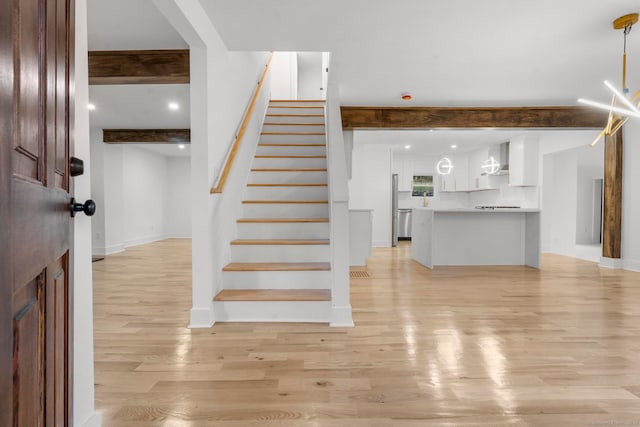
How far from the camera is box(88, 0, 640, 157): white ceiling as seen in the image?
2619 millimetres

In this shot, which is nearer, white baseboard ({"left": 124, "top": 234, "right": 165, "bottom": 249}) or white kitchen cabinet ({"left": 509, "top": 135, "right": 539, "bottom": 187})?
white kitchen cabinet ({"left": 509, "top": 135, "right": 539, "bottom": 187})

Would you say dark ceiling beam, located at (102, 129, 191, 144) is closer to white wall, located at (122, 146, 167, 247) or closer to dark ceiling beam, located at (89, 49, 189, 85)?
white wall, located at (122, 146, 167, 247)

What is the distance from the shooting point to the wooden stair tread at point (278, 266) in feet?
9.39

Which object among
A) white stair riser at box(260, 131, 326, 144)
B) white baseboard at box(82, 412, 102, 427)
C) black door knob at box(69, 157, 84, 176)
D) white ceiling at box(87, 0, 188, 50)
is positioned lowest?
white baseboard at box(82, 412, 102, 427)

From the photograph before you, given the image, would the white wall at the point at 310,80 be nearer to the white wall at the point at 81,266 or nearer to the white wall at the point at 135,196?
the white wall at the point at 135,196

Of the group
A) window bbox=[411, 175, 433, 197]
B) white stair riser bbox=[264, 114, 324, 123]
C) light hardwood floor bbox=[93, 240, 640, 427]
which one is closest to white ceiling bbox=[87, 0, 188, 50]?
white stair riser bbox=[264, 114, 324, 123]

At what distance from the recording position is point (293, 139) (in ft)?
15.8

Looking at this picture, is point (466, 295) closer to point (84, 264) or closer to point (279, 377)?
point (279, 377)

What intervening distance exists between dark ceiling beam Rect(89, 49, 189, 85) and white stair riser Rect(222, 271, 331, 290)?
2110mm

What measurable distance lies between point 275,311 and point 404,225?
7.17m

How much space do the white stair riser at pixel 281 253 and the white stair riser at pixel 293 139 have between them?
206cm

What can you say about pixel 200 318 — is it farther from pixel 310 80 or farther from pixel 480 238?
pixel 310 80

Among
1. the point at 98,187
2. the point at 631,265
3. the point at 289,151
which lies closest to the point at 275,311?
the point at 289,151

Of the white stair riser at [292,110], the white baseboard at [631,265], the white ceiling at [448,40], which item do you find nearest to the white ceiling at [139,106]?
the white stair riser at [292,110]
